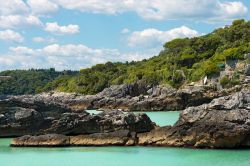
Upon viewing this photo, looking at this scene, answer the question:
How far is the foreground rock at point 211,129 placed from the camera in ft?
90.7

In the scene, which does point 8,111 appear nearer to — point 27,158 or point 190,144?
point 27,158

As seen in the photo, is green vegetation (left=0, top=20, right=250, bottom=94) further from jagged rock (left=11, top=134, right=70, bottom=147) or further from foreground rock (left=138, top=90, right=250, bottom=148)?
jagged rock (left=11, top=134, right=70, bottom=147)

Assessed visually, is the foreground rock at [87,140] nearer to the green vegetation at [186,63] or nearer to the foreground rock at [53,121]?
the foreground rock at [53,121]

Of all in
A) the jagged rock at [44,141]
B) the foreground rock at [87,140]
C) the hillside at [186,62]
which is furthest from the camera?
the hillside at [186,62]

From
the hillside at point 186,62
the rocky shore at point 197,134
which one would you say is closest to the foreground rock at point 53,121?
the rocky shore at point 197,134

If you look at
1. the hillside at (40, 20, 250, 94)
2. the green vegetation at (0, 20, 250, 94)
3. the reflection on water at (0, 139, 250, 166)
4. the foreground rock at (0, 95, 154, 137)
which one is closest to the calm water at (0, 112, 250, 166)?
the reflection on water at (0, 139, 250, 166)

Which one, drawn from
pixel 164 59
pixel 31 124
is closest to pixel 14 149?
pixel 31 124

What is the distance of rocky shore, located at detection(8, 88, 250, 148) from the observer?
27.7m

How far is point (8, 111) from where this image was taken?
36.6m

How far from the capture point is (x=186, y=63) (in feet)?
313

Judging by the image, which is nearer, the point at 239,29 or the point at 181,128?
the point at 181,128

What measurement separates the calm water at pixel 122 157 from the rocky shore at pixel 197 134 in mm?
705

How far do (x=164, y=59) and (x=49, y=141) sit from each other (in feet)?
254

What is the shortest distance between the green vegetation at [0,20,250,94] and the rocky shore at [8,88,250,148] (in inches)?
1767
